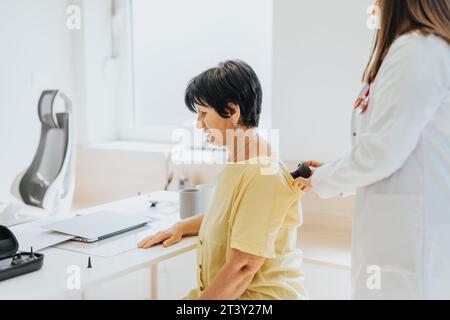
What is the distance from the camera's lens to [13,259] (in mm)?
1148

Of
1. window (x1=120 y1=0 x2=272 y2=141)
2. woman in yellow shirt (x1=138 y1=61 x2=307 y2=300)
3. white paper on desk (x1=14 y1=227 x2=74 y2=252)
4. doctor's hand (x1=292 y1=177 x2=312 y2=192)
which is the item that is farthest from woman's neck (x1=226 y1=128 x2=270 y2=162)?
window (x1=120 y1=0 x2=272 y2=141)

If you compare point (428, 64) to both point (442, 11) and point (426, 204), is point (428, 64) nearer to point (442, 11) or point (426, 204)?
point (442, 11)

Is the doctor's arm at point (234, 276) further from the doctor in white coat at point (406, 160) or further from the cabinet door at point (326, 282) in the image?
the cabinet door at point (326, 282)

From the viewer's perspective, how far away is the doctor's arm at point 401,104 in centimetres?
100

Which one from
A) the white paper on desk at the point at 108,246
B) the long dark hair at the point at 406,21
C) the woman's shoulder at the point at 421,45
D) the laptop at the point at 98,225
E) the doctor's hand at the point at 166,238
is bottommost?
the white paper on desk at the point at 108,246

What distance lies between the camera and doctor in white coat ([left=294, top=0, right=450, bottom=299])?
101cm

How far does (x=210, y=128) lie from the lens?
1.32 m

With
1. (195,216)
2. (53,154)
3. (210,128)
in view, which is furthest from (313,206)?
(53,154)

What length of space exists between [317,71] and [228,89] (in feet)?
3.32

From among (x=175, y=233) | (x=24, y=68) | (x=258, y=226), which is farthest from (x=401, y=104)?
(x=24, y=68)

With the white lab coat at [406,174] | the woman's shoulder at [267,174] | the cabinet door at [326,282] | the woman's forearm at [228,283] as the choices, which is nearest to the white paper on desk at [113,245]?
the woman's forearm at [228,283]

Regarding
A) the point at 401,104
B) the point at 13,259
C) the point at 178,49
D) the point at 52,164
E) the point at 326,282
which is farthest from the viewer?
the point at 178,49

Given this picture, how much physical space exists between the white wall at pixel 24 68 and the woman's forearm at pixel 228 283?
6.07 feet

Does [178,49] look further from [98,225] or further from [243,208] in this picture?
[243,208]
